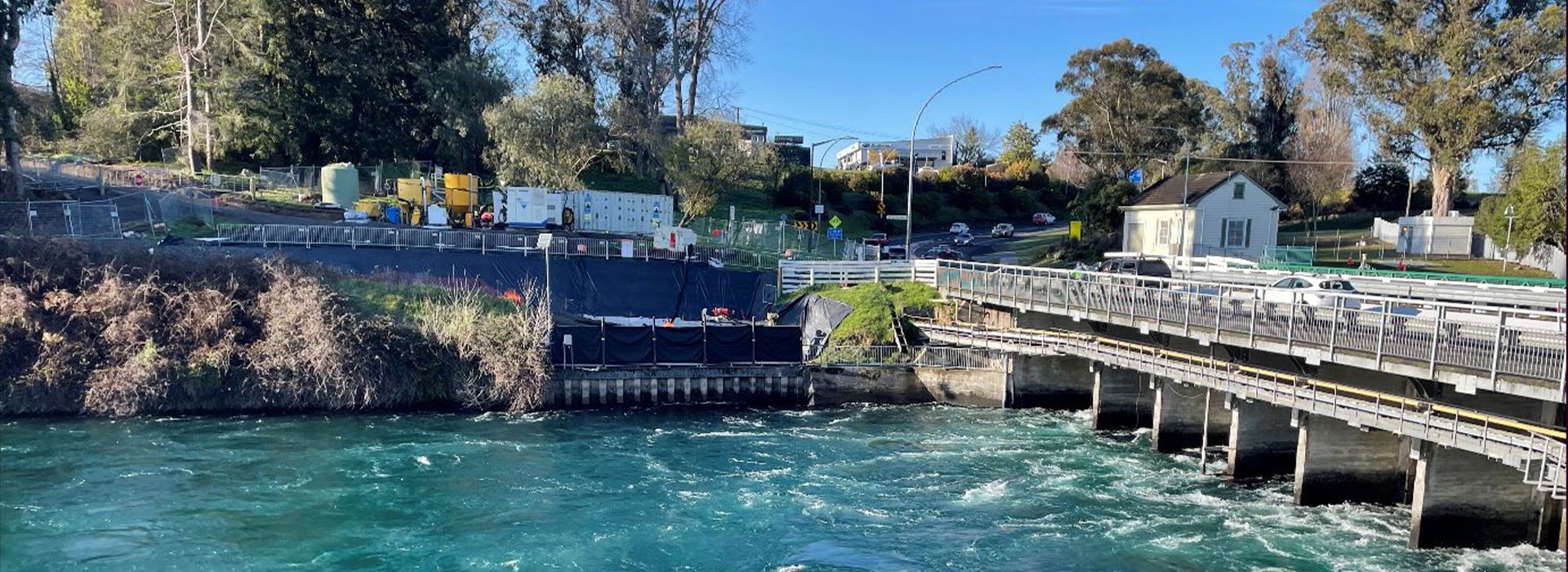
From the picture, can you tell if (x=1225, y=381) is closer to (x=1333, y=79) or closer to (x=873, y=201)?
(x=1333, y=79)

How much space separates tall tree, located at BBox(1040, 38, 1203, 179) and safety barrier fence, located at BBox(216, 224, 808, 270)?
120 feet

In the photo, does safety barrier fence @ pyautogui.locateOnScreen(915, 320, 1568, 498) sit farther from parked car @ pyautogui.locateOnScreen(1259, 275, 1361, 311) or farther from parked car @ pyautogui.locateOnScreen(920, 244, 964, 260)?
parked car @ pyautogui.locateOnScreen(920, 244, 964, 260)

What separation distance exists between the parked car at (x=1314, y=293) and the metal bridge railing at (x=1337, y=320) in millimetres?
249

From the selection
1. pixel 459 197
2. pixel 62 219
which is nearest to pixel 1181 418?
A: pixel 459 197

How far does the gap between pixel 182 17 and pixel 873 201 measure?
50667mm

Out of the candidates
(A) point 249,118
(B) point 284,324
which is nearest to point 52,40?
(A) point 249,118

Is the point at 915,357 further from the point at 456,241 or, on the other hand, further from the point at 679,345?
the point at 456,241

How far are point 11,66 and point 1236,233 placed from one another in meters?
64.8

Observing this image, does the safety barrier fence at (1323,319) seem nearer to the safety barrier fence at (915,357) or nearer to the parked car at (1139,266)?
the safety barrier fence at (915,357)

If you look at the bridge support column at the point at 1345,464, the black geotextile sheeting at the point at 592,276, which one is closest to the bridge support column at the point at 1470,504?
the bridge support column at the point at 1345,464

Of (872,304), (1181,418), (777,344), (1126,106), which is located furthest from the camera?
(1126,106)

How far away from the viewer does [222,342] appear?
3075 cm

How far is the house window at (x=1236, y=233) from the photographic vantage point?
174 feet

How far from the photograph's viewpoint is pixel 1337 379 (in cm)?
2427
